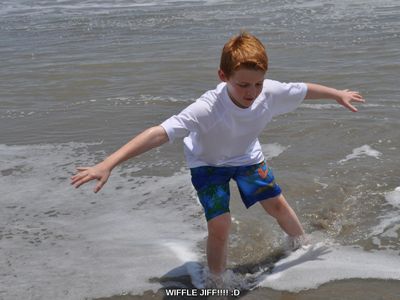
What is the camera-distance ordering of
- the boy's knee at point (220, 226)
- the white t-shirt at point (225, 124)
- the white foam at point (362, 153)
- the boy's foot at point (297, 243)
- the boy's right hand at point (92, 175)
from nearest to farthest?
the boy's right hand at point (92, 175) → the white t-shirt at point (225, 124) → the boy's knee at point (220, 226) → the boy's foot at point (297, 243) → the white foam at point (362, 153)

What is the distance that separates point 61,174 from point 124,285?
2.14 metres

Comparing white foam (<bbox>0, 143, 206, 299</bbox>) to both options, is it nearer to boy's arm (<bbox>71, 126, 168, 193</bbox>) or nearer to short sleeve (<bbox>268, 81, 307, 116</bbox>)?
boy's arm (<bbox>71, 126, 168, 193</bbox>)

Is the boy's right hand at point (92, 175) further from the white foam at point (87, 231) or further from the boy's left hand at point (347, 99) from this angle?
the boy's left hand at point (347, 99)

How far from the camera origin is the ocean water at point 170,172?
4.07 m

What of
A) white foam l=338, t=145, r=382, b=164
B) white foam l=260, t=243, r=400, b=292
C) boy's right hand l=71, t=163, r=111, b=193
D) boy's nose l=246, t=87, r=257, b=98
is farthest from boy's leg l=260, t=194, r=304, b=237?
white foam l=338, t=145, r=382, b=164

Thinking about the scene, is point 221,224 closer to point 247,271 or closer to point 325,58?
point 247,271

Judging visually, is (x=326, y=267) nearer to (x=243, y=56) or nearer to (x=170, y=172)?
(x=243, y=56)

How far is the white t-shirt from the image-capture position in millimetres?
3553

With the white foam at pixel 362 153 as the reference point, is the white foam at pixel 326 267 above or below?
above

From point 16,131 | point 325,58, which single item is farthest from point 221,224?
point 325,58

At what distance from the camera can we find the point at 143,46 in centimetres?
1154

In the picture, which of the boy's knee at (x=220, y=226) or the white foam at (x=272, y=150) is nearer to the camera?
the boy's knee at (x=220, y=226)

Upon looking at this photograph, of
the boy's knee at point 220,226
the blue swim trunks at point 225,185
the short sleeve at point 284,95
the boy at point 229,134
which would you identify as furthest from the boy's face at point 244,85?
the boy's knee at point 220,226

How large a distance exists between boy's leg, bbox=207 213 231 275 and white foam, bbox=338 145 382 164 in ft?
7.24
